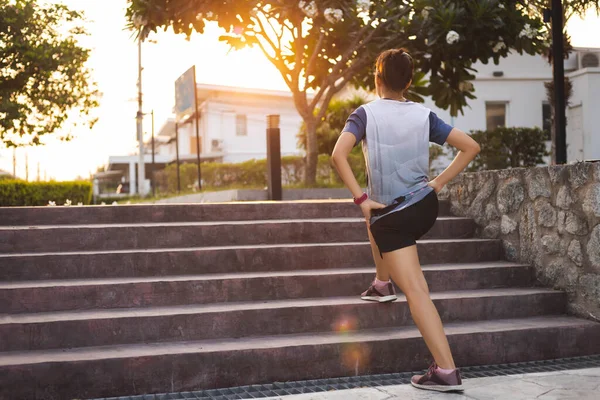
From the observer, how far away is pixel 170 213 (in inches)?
275

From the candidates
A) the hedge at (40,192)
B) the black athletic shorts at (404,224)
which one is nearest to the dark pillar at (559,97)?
the black athletic shorts at (404,224)

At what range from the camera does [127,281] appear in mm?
5617

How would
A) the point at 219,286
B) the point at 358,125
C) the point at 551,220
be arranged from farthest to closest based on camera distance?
the point at 551,220, the point at 219,286, the point at 358,125

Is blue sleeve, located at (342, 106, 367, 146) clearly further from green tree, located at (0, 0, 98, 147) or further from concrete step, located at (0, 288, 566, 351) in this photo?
green tree, located at (0, 0, 98, 147)

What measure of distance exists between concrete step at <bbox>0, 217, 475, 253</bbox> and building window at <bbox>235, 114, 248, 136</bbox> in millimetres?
33883

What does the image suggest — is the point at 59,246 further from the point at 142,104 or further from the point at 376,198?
the point at 142,104

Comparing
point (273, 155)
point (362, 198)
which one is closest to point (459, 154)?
point (362, 198)

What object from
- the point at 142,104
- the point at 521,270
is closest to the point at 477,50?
the point at 521,270

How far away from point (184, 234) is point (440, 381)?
3060mm

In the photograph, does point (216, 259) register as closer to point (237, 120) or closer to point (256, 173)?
point (256, 173)

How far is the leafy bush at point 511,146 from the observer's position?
19.8 meters

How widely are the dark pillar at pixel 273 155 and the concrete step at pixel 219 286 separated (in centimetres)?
487

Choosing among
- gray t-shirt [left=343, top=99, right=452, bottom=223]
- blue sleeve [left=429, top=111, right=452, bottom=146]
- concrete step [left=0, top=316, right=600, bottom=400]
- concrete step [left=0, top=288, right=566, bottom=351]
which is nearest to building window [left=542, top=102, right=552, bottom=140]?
concrete step [left=0, top=288, right=566, bottom=351]

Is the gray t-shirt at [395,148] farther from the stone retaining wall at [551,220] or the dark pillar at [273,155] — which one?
the dark pillar at [273,155]
